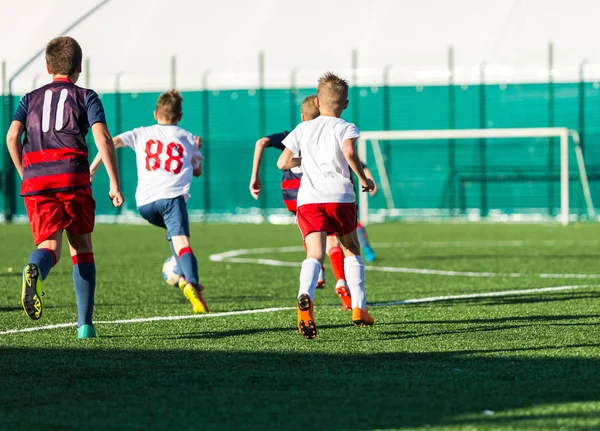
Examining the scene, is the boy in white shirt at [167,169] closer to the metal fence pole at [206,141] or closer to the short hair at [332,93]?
the short hair at [332,93]

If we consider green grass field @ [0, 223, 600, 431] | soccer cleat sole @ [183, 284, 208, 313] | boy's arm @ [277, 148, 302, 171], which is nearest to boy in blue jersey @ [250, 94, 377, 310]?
green grass field @ [0, 223, 600, 431]

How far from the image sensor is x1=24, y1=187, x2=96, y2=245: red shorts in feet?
22.4

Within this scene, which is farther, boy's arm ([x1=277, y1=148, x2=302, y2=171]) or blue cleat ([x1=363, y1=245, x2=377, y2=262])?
blue cleat ([x1=363, y1=245, x2=377, y2=262])

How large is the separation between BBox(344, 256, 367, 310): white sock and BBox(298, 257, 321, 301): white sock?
280 mm

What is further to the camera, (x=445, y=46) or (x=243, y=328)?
(x=445, y=46)

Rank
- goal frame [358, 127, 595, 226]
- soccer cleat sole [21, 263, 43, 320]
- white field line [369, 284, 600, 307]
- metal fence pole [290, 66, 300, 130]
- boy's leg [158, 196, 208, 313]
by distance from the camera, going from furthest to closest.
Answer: metal fence pole [290, 66, 300, 130] → goal frame [358, 127, 595, 226] → white field line [369, 284, 600, 307] → boy's leg [158, 196, 208, 313] → soccer cleat sole [21, 263, 43, 320]

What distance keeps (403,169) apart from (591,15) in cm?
918

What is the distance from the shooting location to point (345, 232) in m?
7.48

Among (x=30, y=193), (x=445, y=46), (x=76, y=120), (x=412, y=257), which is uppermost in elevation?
(x=445, y=46)

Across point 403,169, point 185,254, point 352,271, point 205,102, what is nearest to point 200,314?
point 185,254

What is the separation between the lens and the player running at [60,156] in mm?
6836

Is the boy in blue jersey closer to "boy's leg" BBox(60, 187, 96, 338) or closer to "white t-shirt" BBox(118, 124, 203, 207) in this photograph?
"white t-shirt" BBox(118, 124, 203, 207)

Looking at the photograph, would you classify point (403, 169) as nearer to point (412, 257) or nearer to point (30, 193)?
point (412, 257)

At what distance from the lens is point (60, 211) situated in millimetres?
6848
